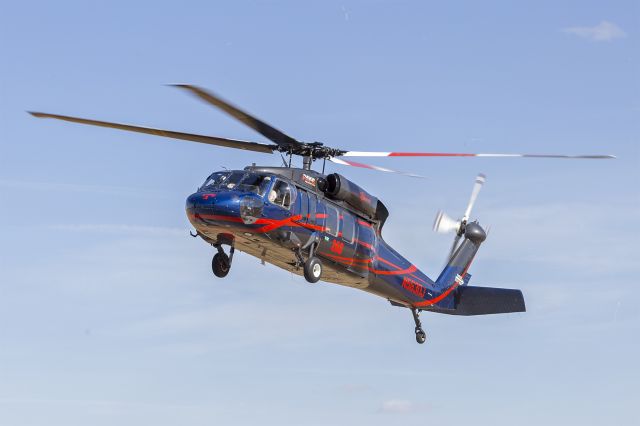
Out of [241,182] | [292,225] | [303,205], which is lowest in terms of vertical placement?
[292,225]

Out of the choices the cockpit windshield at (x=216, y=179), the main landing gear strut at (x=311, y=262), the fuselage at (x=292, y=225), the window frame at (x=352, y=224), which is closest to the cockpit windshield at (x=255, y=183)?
the fuselage at (x=292, y=225)

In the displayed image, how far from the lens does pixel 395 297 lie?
108 feet

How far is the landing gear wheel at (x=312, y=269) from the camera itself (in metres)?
28.2

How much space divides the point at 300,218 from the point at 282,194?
888 mm

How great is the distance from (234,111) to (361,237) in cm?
699

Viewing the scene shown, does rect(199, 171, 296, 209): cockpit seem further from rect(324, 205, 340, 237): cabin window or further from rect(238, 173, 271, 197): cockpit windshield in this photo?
rect(324, 205, 340, 237): cabin window

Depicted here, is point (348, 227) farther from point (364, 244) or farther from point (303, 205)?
point (303, 205)

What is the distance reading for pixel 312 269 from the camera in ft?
92.9

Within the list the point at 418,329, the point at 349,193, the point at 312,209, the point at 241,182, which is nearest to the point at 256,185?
the point at 241,182

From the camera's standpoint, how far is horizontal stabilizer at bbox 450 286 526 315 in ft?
116

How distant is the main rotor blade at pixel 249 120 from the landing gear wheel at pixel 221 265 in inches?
142

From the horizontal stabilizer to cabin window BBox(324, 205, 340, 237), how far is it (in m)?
8.39

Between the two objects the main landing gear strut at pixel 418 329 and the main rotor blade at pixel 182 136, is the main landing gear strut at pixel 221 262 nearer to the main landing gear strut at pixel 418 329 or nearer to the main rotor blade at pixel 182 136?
the main rotor blade at pixel 182 136

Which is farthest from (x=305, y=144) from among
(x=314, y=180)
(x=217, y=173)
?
(x=217, y=173)
